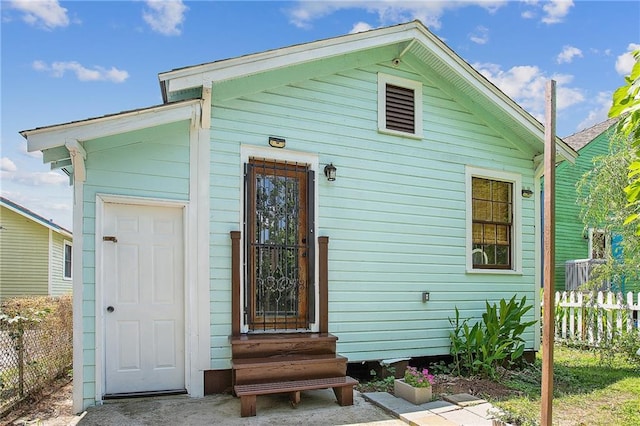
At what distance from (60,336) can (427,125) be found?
584cm

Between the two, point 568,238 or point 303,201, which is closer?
point 303,201

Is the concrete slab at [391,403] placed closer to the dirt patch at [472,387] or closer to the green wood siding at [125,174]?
the dirt patch at [472,387]

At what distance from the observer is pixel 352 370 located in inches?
230

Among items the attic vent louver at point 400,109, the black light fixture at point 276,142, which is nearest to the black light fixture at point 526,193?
the attic vent louver at point 400,109

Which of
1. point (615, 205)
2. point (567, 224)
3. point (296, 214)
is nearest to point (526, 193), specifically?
point (615, 205)

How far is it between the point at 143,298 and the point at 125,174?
1377 millimetres

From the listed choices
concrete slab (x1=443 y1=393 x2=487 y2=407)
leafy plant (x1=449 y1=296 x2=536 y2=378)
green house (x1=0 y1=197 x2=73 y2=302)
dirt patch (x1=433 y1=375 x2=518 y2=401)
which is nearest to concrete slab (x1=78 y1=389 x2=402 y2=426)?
concrete slab (x1=443 y1=393 x2=487 y2=407)

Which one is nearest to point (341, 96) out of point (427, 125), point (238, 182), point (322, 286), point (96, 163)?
point (427, 125)

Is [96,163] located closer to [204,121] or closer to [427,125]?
[204,121]

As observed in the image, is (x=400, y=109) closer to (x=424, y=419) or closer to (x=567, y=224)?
(x=424, y=419)

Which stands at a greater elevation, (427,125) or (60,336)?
(427,125)

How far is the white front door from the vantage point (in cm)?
469

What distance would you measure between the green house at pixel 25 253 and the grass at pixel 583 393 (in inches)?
566

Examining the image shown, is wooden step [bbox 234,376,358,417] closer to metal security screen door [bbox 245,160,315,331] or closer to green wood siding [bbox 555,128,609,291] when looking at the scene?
metal security screen door [bbox 245,160,315,331]
